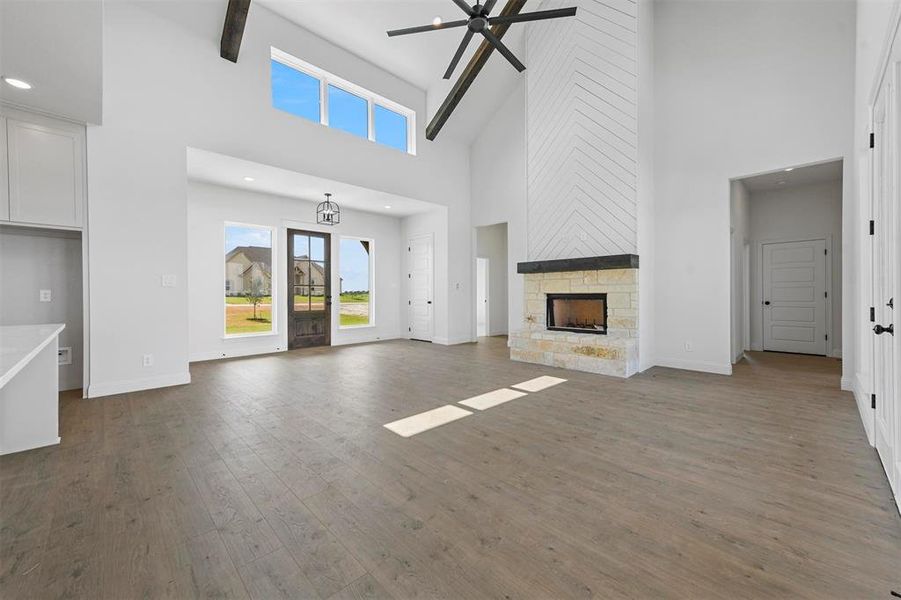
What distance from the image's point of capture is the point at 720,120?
4926mm

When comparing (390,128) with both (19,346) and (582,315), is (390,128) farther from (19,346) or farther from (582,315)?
(19,346)

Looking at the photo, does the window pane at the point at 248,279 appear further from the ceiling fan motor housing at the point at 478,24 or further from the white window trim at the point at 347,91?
the ceiling fan motor housing at the point at 478,24

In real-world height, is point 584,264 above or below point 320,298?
above

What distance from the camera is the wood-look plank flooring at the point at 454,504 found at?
142 cm

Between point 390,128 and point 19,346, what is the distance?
616 cm

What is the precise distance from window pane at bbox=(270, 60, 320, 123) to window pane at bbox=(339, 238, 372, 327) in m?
2.67

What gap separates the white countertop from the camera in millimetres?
1454

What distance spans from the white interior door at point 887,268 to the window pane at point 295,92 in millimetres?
6063

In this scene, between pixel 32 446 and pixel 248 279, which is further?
pixel 248 279

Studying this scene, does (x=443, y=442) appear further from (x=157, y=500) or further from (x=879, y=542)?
(x=879, y=542)

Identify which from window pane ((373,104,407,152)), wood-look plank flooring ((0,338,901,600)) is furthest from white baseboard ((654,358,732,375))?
window pane ((373,104,407,152))

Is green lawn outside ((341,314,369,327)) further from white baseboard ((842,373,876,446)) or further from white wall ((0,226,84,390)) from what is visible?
white baseboard ((842,373,876,446))

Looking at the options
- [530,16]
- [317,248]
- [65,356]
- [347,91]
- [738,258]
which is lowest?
[65,356]

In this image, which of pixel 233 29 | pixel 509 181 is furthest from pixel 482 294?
pixel 233 29
